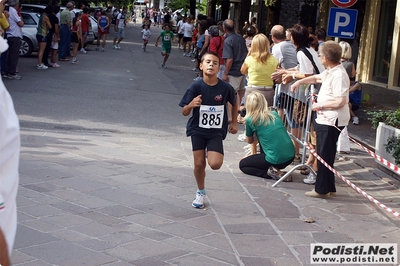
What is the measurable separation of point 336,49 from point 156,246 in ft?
10.9

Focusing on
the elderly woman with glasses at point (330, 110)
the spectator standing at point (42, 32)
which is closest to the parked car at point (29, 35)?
the spectator standing at point (42, 32)

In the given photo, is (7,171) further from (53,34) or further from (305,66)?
(53,34)

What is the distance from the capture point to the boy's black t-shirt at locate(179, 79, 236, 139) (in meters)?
6.46

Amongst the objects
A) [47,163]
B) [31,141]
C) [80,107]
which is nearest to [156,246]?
[47,163]

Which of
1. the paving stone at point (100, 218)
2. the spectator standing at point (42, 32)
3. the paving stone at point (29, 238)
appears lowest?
the paving stone at point (100, 218)

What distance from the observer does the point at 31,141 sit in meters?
9.09

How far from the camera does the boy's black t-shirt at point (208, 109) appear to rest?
6465 millimetres

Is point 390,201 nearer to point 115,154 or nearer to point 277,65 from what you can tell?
point 277,65

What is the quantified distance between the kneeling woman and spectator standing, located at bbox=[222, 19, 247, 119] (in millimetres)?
3768

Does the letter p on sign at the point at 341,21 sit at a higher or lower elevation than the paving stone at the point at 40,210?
higher

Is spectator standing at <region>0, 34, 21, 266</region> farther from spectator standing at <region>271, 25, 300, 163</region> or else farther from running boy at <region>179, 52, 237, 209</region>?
spectator standing at <region>271, 25, 300, 163</region>

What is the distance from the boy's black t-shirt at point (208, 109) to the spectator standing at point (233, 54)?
535 centimetres

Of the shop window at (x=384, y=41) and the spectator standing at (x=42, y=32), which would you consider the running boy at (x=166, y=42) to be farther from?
the shop window at (x=384, y=41)

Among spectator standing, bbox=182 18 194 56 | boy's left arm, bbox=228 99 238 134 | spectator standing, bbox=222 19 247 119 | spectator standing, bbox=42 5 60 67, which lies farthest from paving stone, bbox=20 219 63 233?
spectator standing, bbox=182 18 194 56
